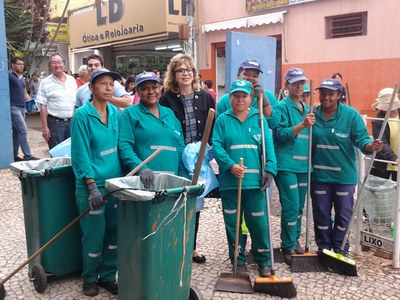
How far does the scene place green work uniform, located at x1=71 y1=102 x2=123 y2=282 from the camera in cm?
323

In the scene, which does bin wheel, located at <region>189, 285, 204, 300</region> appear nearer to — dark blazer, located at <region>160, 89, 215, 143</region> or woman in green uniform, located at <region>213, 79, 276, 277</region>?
woman in green uniform, located at <region>213, 79, 276, 277</region>

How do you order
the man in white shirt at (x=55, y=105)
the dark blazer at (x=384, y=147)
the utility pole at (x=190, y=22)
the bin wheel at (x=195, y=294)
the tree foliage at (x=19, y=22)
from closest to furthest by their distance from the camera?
the bin wheel at (x=195, y=294) → the dark blazer at (x=384, y=147) → the man in white shirt at (x=55, y=105) → the tree foliage at (x=19, y=22) → the utility pole at (x=190, y=22)

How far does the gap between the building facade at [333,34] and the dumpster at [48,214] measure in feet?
Result: 30.4

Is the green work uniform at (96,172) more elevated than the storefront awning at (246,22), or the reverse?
the storefront awning at (246,22)

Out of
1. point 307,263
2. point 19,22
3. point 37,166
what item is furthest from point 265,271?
point 19,22

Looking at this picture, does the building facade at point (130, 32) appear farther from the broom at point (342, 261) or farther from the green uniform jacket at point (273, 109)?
the broom at point (342, 261)

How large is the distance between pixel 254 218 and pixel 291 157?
0.71 m

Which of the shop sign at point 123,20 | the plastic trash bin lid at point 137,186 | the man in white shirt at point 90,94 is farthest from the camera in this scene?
the shop sign at point 123,20

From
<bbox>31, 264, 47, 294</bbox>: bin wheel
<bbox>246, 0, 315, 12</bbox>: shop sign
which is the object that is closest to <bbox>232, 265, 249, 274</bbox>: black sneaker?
<bbox>31, 264, 47, 294</bbox>: bin wheel

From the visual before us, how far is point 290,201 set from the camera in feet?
13.2

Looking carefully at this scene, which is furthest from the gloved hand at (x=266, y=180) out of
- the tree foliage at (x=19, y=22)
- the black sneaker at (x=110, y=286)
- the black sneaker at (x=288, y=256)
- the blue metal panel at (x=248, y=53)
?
the tree foliage at (x=19, y=22)

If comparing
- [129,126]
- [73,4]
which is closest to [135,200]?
[129,126]

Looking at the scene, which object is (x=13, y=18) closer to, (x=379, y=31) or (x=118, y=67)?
(x=379, y=31)

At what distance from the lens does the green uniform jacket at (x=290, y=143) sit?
4.02m
